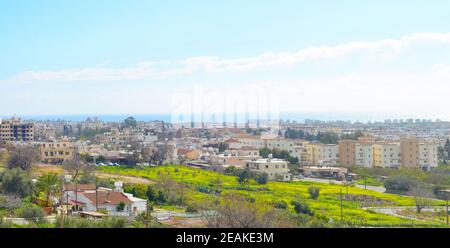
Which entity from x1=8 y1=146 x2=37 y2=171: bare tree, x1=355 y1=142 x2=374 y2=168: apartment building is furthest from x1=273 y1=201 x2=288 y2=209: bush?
x1=8 y1=146 x2=37 y2=171: bare tree

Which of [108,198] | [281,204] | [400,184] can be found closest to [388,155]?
[400,184]

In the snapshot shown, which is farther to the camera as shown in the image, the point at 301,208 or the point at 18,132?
the point at 18,132

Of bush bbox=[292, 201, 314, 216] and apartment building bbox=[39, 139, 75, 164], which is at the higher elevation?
apartment building bbox=[39, 139, 75, 164]

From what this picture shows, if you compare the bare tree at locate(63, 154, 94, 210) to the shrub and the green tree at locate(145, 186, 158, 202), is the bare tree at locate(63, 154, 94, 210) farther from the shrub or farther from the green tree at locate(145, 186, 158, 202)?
the shrub

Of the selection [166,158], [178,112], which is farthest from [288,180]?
[178,112]

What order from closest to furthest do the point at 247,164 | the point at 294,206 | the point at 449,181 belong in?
1. the point at 294,206
2. the point at 449,181
3. the point at 247,164

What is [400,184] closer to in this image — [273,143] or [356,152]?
[356,152]
